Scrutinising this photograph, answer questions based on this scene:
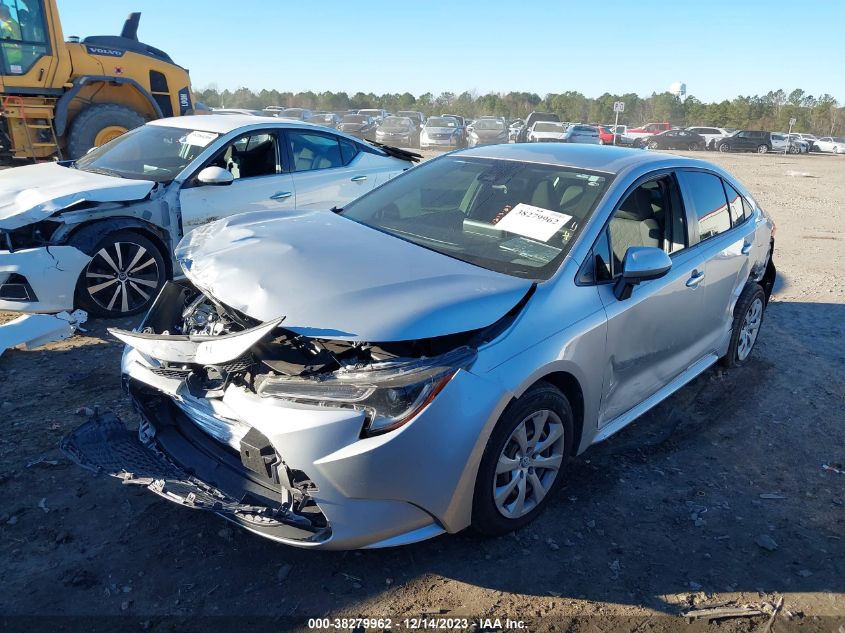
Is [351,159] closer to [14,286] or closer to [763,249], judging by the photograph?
[14,286]

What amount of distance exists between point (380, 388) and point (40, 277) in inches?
142

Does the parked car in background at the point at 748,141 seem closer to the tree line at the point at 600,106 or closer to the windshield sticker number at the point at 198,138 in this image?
the tree line at the point at 600,106

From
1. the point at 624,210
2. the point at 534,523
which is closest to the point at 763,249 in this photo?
the point at 624,210

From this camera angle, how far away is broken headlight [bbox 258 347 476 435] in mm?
2434

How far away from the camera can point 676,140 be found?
40.2m

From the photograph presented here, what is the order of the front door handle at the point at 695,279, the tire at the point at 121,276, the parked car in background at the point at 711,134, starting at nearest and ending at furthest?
the front door handle at the point at 695,279
the tire at the point at 121,276
the parked car in background at the point at 711,134

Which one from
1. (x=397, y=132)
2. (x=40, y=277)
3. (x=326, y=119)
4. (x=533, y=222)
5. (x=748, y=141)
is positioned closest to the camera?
(x=533, y=222)

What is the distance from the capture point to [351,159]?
7.11 metres

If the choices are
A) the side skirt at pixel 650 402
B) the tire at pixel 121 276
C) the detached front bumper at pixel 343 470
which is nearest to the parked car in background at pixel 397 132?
the tire at pixel 121 276

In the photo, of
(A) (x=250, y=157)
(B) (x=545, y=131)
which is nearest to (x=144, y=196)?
(A) (x=250, y=157)

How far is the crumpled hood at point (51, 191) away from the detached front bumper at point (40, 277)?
0.27 meters

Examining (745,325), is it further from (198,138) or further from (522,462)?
(198,138)

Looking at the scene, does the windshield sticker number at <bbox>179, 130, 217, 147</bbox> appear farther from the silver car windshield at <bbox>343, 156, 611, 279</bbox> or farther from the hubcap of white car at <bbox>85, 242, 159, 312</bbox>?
the silver car windshield at <bbox>343, 156, 611, 279</bbox>

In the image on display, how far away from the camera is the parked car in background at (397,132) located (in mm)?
28359
